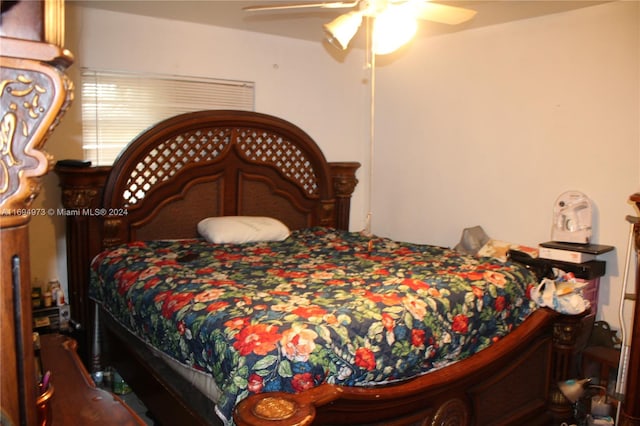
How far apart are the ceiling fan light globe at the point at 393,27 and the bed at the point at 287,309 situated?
111 cm

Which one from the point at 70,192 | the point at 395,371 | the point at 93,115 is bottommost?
the point at 395,371

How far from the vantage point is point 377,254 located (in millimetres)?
3094

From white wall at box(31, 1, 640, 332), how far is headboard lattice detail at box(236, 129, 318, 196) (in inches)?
12.8

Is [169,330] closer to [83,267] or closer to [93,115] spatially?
[83,267]

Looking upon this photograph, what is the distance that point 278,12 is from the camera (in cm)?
346

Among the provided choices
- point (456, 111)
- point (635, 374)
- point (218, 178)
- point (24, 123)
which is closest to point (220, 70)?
point (218, 178)

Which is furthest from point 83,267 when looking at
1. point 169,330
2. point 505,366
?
point 505,366

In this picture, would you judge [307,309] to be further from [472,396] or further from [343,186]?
[343,186]

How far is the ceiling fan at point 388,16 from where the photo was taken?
226 centimetres

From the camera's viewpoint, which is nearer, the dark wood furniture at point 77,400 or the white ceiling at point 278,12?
the dark wood furniture at point 77,400

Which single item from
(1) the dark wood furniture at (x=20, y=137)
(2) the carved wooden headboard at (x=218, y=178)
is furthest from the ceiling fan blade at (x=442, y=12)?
(1) the dark wood furniture at (x=20, y=137)

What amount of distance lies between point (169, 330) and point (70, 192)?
1.47 meters

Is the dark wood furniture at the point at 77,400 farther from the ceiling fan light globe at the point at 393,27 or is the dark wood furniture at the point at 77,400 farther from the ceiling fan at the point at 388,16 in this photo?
the ceiling fan light globe at the point at 393,27

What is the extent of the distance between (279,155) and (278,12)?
3.44 ft
